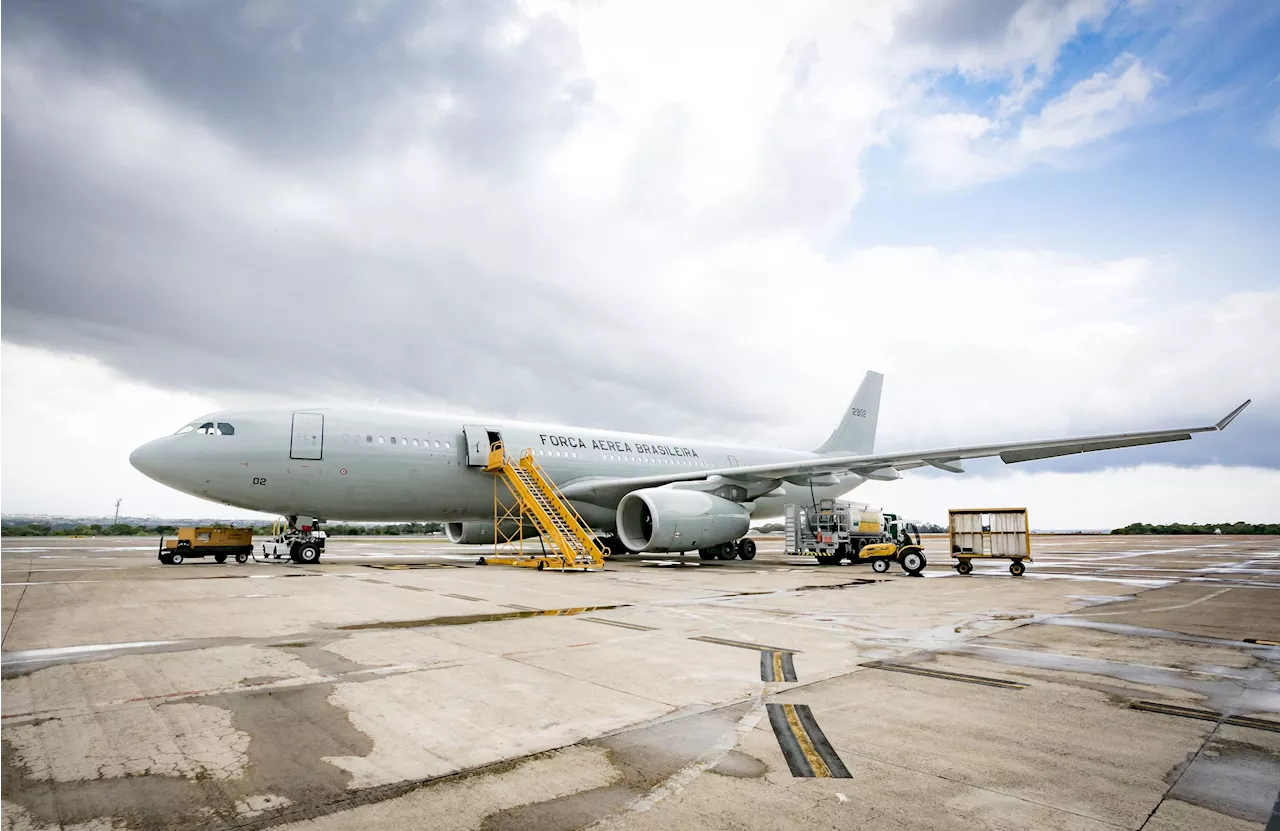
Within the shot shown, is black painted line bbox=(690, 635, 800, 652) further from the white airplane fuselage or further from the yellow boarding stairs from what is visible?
the white airplane fuselage

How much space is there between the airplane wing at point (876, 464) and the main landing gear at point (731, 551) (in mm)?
2306

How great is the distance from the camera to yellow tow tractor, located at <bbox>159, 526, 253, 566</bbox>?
17.5 meters

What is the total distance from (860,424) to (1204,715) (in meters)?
28.0

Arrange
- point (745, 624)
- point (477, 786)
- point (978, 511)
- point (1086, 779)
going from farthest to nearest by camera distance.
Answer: point (978, 511)
point (745, 624)
point (1086, 779)
point (477, 786)

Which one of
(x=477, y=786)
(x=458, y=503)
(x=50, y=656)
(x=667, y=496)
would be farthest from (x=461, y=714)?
(x=458, y=503)

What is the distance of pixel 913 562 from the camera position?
1653cm

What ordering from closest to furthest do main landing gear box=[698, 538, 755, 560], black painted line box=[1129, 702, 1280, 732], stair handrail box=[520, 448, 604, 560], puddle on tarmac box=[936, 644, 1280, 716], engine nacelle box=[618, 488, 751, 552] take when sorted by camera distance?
black painted line box=[1129, 702, 1280, 732] → puddle on tarmac box=[936, 644, 1280, 716] → engine nacelle box=[618, 488, 751, 552] → stair handrail box=[520, 448, 604, 560] → main landing gear box=[698, 538, 755, 560]

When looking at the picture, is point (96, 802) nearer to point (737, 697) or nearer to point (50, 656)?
point (737, 697)

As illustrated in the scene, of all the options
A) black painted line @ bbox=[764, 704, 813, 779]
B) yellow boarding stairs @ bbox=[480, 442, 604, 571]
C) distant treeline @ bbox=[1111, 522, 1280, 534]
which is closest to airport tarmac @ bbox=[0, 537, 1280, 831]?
black painted line @ bbox=[764, 704, 813, 779]

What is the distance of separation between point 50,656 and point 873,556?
16.4 m

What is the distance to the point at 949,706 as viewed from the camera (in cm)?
432

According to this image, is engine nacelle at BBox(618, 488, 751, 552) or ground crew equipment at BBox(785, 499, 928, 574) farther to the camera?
ground crew equipment at BBox(785, 499, 928, 574)

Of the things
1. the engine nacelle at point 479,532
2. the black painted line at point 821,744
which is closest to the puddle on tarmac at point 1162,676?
the black painted line at point 821,744

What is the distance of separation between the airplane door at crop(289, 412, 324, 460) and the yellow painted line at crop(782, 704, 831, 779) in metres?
15.6
